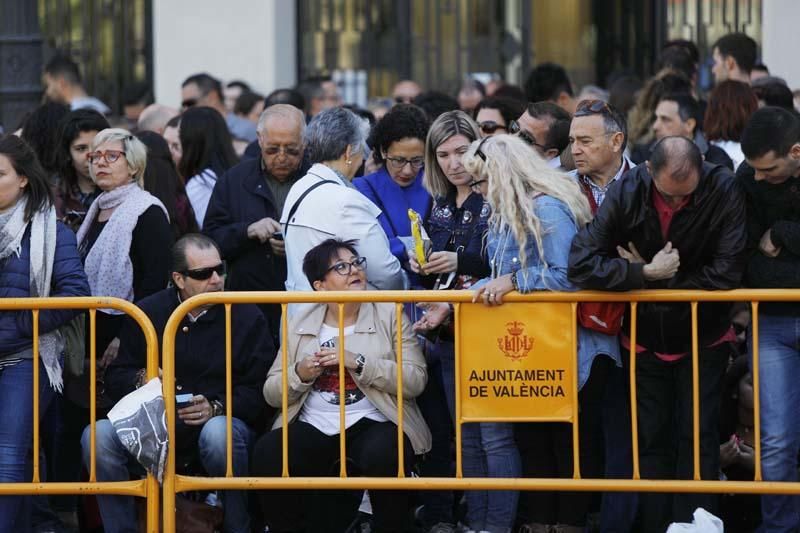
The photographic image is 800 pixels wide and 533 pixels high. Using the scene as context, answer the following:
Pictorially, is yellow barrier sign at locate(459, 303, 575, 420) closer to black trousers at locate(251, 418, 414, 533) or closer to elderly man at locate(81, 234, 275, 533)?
black trousers at locate(251, 418, 414, 533)

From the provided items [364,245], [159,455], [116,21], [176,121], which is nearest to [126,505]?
[159,455]

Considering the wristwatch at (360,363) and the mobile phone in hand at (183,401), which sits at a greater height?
the wristwatch at (360,363)

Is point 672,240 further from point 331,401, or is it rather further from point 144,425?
A: point 144,425

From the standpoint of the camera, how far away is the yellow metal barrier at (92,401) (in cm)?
650

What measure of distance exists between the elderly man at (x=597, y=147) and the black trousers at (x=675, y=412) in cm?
A: 81

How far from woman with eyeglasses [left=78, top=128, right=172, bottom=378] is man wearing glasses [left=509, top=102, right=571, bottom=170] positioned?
6.23 ft

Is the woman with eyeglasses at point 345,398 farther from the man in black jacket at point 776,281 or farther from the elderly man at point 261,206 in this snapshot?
the man in black jacket at point 776,281

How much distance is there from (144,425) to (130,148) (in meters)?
1.81

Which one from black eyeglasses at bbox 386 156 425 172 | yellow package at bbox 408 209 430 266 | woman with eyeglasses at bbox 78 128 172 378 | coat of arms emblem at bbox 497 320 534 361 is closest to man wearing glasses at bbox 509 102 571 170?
black eyeglasses at bbox 386 156 425 172

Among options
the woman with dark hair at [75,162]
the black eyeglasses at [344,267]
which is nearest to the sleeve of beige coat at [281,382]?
the black eyeglasses at [344,267]

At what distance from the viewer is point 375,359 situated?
6.68 metres

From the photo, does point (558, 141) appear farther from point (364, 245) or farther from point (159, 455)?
point (159, 455)

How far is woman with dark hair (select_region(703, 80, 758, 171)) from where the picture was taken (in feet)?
28.2

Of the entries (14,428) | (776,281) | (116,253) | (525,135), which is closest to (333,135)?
(525,135)
